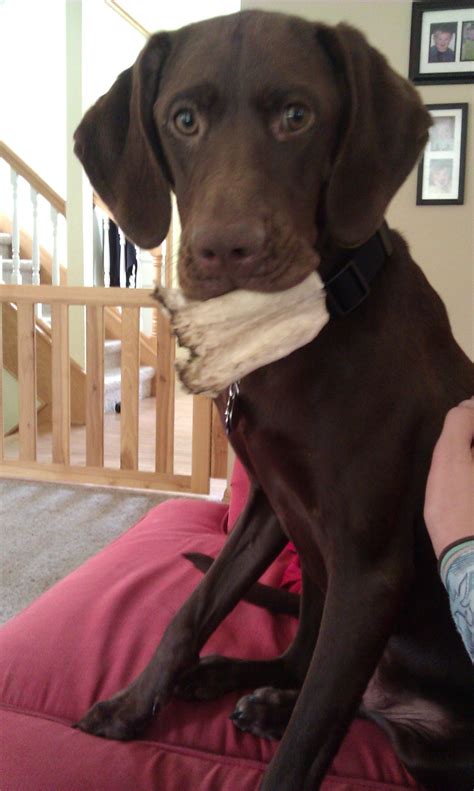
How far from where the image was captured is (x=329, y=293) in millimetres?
850

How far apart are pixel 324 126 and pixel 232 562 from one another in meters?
0.67

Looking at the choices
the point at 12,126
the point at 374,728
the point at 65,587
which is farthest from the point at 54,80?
the point at 374,728

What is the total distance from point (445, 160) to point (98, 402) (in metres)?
1.83

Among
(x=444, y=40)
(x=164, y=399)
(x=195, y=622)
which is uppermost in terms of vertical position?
(x=444, y=40)

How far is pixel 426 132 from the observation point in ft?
2.89

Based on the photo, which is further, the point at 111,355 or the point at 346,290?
the point at 111,355

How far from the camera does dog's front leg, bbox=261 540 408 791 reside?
83 centimetres

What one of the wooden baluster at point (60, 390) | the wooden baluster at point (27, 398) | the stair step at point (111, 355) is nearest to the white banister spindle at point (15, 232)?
the stair step at point (111, 355)

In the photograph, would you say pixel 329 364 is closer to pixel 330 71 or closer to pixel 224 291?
pixel 224 291

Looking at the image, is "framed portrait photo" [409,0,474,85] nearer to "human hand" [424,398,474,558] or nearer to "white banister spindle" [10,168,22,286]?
"human hand" [424,398,474,558]

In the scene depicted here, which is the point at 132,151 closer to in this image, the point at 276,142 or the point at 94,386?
the point at 276,142

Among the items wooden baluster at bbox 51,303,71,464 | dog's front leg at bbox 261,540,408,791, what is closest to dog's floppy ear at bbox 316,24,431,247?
dog's front leg at bbox 261,540,408,791

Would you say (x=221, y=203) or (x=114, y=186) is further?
(x=114, y=186)

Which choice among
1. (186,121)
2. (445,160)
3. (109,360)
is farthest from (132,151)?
(109,360)
